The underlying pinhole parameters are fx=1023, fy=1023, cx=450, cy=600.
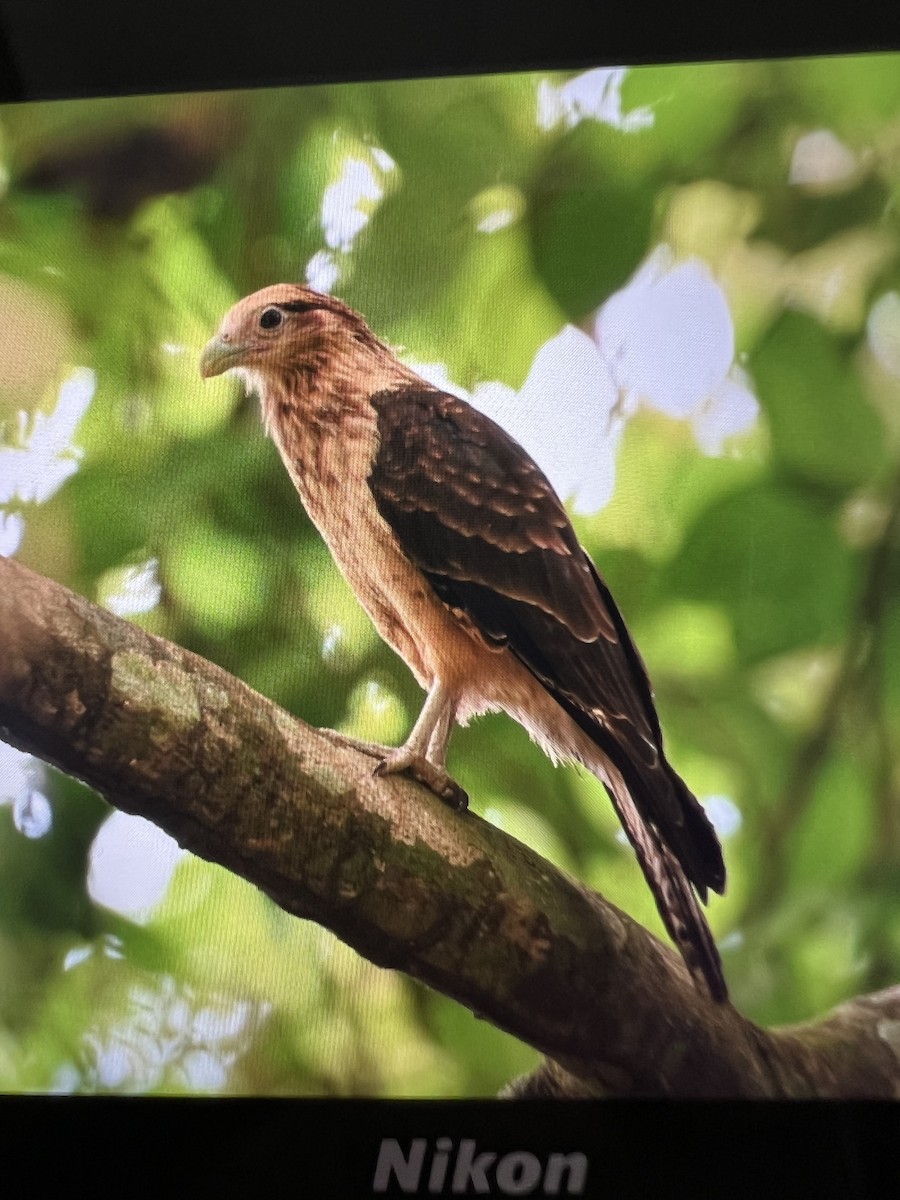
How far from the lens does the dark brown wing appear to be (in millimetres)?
705

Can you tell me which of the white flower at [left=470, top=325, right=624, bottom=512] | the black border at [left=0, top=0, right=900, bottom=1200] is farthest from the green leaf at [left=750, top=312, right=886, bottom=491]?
the black border at [left=0, top=0, right=900, bottom=1200]

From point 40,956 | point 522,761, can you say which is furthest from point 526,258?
point 40,956

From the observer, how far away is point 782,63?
2.62 feet

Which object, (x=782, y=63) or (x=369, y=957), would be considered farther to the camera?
(x=782, y=63)

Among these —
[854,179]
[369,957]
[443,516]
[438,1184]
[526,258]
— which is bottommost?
[438,1184]

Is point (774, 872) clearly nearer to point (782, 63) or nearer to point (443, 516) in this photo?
point (443, 516)

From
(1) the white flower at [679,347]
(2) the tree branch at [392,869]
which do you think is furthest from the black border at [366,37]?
(2) the tree branch at [392,869]

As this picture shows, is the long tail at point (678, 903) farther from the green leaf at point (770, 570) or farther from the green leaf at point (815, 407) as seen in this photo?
the green leaf at point (815, 407)

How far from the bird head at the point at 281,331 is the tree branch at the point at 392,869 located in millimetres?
251

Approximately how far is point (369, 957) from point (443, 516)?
1.01 feet

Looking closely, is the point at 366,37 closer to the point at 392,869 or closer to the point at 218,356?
the point at 218,356

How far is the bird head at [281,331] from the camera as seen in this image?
788 millimetres

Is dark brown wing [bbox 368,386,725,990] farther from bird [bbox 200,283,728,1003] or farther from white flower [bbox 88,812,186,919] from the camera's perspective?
white flower [bbox 88,812,186,919]

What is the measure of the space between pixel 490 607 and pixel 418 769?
0.13m
